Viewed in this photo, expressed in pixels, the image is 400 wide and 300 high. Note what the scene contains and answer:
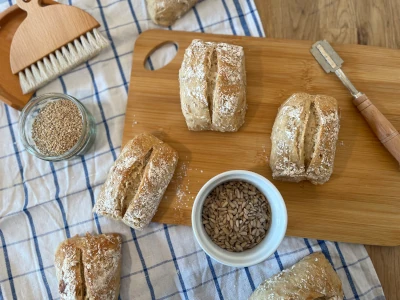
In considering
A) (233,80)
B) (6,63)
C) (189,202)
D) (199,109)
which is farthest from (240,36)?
(6,63)

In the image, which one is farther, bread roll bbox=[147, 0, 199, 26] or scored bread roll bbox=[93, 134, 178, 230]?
bread roll bbox=[147, 0, 199, 26]

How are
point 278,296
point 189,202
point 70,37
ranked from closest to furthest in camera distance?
point 278,296
point 189,202
point 70,37

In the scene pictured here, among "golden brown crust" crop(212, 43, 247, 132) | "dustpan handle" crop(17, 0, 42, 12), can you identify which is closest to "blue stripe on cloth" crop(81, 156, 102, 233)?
"golden brown crust" crop(212, 43, 247, 132)

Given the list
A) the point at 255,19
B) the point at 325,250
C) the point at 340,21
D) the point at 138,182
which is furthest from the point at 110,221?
the point at 340,21

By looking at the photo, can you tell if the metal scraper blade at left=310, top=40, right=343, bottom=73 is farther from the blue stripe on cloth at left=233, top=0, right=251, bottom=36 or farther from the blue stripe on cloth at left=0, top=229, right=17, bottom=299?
the blue stripe on cloth at left=0, top=229, right=17, bottom=299

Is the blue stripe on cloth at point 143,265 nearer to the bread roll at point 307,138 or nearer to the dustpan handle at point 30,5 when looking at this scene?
the bread roll at point 307,138

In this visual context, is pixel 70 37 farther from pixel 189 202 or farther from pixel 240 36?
pixel 189 202
